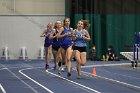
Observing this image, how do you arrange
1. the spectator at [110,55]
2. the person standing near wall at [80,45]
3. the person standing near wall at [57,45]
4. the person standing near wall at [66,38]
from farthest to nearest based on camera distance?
1. the spectator at [110,55]
2. the person standing near wall at [57,45]
3. the person standing near wall at [66,38]
4. the person standing near wall at [80,45]

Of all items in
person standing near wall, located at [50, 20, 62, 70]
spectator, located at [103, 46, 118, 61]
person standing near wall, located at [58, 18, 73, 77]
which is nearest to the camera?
person standing near wall, located at [58, 18, 73, 77]

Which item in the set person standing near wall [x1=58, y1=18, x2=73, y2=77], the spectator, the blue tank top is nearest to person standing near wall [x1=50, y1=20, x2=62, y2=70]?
person standing near wall [x1=58, y1=18, x2=73, y2=77]

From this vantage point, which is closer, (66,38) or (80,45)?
(80,45)

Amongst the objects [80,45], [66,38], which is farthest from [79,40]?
[66,38]

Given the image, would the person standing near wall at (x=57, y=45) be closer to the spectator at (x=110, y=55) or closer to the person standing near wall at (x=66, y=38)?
the person standing near wall at (x=66, y=38)

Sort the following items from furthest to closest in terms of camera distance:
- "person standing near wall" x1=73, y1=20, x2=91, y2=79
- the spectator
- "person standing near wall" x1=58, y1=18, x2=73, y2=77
A: the spectator
"person standing near wall" x1=58, y1=18, x2=73, y2=77
"person standing near wall" x1=73, y1=20, x2=91, y2=79

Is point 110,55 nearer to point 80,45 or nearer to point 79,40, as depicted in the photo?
point 79,40

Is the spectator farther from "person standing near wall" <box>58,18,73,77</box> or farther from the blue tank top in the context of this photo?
the blue tank top

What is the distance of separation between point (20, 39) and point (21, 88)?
1994 centimetres

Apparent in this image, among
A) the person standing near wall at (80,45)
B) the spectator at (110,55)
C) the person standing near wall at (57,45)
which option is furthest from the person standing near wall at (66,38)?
the spectator at (110,55)

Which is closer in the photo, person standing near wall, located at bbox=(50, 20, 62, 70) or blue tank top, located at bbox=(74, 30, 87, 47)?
blue tank top, located at bbox=(74, 30, 87, 47)

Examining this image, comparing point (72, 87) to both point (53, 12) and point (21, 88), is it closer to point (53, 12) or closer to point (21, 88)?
point (21, 88)

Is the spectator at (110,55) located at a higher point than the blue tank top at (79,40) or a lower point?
lower

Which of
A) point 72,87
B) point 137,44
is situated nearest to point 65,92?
point 72,87
